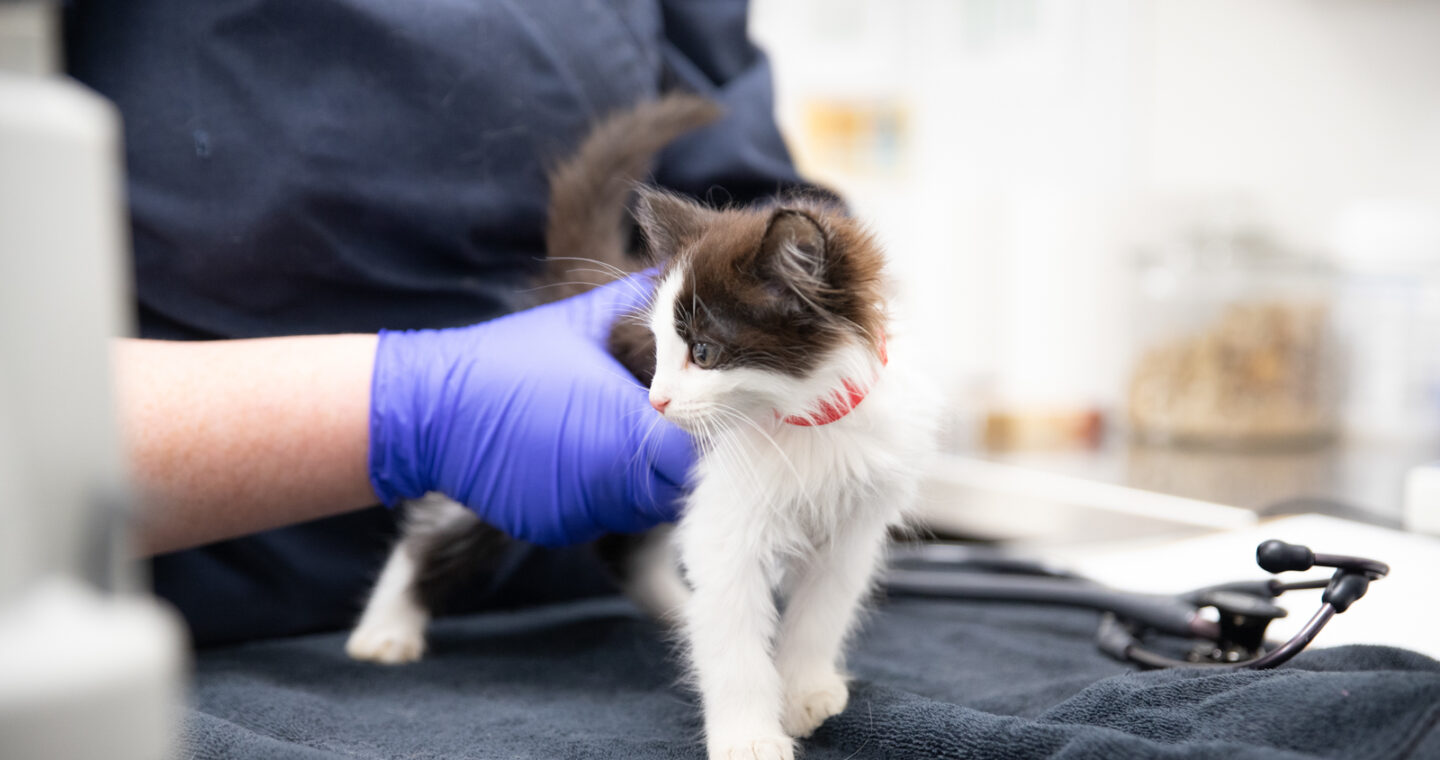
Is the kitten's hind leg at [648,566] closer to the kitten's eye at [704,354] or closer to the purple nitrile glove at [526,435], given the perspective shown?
the purple nitrile glove at [526,435]

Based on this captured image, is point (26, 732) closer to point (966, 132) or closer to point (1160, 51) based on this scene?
point (1160, 51)

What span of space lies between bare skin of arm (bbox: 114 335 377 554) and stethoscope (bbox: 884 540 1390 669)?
717 mm

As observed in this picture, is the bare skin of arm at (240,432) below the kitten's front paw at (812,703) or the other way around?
the other way around

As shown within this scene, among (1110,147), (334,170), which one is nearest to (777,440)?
(334,170)

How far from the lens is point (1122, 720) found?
2.35 feet

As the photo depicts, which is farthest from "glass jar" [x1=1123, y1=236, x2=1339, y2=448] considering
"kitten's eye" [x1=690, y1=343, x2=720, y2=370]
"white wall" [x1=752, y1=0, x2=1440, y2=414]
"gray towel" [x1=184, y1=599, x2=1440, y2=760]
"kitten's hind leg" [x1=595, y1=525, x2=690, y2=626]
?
"kitten's eye" [x1=690, y1=343, x2=720, y2=370]

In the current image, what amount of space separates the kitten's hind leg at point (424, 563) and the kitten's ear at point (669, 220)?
0.45 meters

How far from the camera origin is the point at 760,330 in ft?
2.93

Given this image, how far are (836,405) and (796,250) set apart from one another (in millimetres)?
162

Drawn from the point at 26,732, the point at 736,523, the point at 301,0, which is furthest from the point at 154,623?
the point at 301,0

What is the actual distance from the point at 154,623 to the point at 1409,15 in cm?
286

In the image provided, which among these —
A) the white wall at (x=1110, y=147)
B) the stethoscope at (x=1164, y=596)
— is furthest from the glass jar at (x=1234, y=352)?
the stethoscope at (x=1164, y=596)

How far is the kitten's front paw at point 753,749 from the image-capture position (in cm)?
81

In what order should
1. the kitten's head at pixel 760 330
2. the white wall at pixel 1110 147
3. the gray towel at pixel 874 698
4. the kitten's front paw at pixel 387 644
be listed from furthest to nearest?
the white wall at pixel 1110 147
the kitten's front paw at pixel 387 644
the kitten's head at pixel 760 330
the gray towel at pixel 874 698
